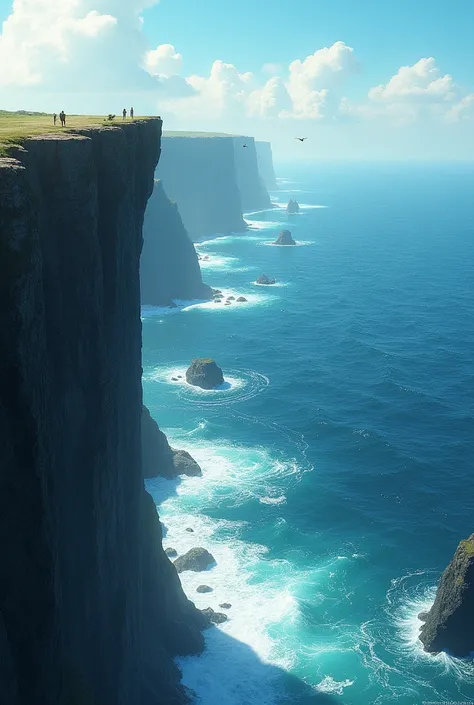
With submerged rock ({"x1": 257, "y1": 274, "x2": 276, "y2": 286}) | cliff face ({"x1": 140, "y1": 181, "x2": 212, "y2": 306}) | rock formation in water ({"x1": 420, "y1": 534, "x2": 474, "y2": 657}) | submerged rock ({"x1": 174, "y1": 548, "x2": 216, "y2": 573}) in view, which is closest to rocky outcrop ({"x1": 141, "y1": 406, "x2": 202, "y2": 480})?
submerged rock ({"x1": 174, "y1": 548, "x2": 216, "y2": 573})

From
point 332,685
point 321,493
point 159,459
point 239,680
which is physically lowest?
point 239,680

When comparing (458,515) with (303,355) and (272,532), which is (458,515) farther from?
(303,355)

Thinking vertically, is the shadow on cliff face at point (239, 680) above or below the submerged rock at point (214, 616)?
below

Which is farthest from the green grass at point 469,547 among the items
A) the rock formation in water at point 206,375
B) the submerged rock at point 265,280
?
the submerged rock at point 265,280

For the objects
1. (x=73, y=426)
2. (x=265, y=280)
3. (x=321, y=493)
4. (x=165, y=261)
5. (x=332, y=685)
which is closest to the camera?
(x=73, y=426)

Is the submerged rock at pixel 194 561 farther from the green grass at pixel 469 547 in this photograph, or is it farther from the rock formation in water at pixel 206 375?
the rock formation in water at pixel 206 375

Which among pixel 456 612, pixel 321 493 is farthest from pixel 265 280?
pixel 456 612

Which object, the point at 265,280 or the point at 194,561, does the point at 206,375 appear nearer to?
the point at 194,561
